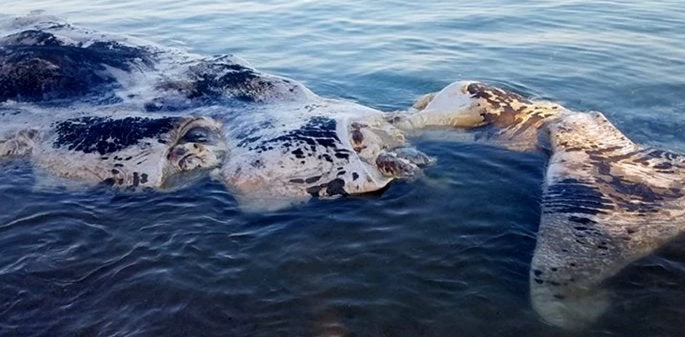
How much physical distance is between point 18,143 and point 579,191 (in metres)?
6.81

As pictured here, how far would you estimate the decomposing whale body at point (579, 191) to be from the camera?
534 centimetres

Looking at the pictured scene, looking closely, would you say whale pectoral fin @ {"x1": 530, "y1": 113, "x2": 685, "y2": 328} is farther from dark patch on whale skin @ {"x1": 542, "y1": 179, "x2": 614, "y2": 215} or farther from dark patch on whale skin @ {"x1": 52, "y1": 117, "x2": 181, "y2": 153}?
dark patch on whale skin @ {"x1": 52, "y1": 117, "x2": 181, "y2": 153}

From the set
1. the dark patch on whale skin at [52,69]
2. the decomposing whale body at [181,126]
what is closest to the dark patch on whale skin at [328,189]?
the decomposing whale body at [181,126]

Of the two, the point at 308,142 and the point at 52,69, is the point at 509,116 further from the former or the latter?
the point at 52,69

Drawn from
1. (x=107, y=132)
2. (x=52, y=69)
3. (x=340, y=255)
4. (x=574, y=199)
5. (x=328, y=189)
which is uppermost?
(x=52, y=69)

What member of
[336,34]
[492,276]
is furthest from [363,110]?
[336,34]

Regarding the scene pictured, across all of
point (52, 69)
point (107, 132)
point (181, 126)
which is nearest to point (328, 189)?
point (181, 126)

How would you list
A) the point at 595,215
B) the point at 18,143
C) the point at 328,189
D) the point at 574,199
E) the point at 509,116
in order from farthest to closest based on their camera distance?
the point at 509,116, the point at 18,143, the point at 328,189, the point at 574,199, the point at 595,215

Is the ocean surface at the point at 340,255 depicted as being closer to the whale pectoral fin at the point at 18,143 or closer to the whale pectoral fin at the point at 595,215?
the whale pectoral fin at the point at 595,215

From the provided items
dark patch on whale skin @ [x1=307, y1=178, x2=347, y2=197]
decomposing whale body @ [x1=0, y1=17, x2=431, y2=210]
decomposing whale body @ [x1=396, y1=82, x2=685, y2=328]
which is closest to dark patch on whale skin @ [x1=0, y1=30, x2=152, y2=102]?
decomposing whale body @ [x1=0, y1=17, x2=431, y2=210]

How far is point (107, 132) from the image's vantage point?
797 cm

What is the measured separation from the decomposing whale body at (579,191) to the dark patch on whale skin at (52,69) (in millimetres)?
4493

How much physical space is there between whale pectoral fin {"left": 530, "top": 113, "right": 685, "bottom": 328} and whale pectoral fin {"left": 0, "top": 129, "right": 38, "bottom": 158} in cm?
633

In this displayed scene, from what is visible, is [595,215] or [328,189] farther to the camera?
Answer: [328,189]
